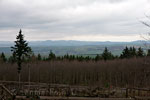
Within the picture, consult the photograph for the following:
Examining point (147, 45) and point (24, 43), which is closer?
point (147, 45)

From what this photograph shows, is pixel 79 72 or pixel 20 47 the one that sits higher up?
pixel 20 47

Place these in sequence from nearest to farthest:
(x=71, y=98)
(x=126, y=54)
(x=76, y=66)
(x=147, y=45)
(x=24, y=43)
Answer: (x=147, y=45) < (x=71, y=98) < (x=24, y=43) < (x=76, y=66) < (x=126, y=54)

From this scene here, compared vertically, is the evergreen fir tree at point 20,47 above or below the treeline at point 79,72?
above

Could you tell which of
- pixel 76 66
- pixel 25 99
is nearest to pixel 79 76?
pixel 76 66

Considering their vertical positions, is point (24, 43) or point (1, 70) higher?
point (24, 43)

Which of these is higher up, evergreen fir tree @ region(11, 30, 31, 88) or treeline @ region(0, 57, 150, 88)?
evergreen fir tree @ region(11, 30, 31, 88)

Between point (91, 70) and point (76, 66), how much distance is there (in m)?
4.08

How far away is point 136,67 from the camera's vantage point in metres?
45.0

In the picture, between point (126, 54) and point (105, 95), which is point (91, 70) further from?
point (105, 95)

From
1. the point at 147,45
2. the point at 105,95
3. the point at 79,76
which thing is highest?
the point at 147,45

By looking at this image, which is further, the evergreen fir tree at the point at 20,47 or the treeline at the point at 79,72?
the treeline at the point at 79,72

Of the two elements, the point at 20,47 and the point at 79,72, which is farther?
the point at 79,72

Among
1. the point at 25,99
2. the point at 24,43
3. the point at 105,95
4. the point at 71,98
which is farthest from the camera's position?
the point at 24,43

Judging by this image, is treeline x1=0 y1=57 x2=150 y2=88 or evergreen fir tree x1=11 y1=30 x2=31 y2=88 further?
treeline x1=0 y1=57 x2=150 y2=88
